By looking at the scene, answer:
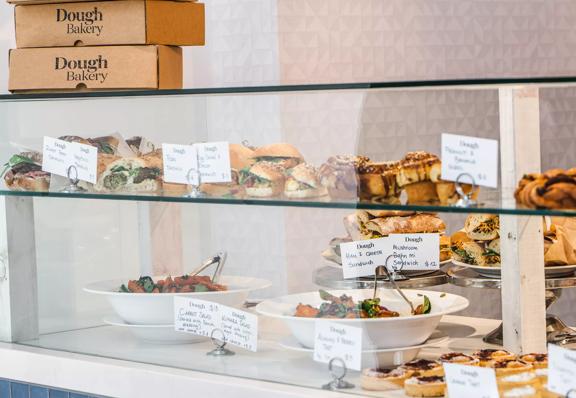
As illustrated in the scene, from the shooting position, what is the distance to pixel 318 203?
1.57 m

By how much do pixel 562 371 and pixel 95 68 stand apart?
1.12 metres

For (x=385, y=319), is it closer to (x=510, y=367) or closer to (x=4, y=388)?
(x=510, y=367)

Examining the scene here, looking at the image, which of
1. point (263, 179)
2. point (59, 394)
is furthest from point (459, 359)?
point (59, 394)

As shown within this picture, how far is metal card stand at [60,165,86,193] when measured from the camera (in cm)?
192

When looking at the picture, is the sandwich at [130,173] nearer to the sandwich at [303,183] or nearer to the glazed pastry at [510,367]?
the sandwich at [303,183]

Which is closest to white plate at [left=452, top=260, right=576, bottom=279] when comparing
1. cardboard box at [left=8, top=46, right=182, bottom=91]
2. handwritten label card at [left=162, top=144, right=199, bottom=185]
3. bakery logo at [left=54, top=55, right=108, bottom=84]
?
handwritten label card at [left=162, top=144, right=199, bottom=185]

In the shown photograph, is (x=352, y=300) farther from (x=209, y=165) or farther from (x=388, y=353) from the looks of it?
(x=209, y=165)

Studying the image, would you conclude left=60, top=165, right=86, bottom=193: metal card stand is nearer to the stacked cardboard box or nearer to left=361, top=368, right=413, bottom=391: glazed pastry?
the stacked cardboard box

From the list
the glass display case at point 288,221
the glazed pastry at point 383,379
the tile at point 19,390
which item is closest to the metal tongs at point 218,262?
the glass display case at point 288,221

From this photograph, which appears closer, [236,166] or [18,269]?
[236,166]

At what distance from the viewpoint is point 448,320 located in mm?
1755

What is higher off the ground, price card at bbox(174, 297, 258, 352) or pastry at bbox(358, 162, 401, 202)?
pastry at bbox(358, 162, 401, 202)

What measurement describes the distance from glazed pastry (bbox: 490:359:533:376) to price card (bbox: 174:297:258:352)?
441 mm

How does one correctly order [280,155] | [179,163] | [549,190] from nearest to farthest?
[549,190] < [280,155] < [179,163]
